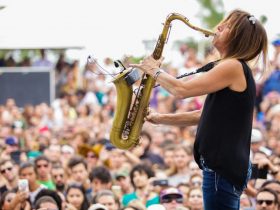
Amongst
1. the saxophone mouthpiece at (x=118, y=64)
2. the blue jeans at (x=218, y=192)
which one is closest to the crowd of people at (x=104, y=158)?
the saxophone mouthpiece at (x=118, y=64)

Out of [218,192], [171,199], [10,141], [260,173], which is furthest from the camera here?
[10,141]

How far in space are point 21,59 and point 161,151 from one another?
1044cm

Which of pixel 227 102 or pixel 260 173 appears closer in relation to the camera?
pixel 227 102

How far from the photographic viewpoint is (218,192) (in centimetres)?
646

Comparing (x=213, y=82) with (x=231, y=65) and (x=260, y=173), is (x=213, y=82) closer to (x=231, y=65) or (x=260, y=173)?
(x=231, y=65)

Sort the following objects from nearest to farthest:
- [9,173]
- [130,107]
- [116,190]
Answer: [130,107] < [116,190] < [9,173]

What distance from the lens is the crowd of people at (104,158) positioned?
34.8 feet

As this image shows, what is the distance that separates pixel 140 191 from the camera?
40.8 ft

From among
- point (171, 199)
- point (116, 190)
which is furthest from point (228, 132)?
point (116, 190)

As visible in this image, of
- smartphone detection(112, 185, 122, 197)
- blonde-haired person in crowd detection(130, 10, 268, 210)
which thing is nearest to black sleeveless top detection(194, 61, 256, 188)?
blonde-haired person in crowd detection(130, 10, 268, 210)

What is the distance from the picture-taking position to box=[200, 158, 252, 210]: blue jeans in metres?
6.46

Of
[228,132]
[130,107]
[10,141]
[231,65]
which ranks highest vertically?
[231,65]

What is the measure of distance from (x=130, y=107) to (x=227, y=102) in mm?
782

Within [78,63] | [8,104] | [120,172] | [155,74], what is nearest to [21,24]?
[8,104]
